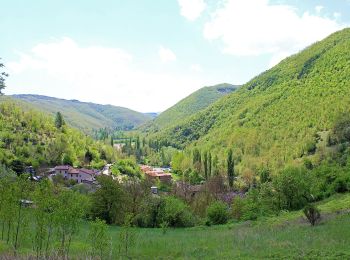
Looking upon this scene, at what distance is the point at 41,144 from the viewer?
469 feet

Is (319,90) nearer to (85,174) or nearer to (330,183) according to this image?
(85,174)

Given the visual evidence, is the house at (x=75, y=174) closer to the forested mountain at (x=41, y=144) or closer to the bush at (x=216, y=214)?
the forested mountain at (x=41, y=144)

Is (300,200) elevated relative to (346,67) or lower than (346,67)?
lower

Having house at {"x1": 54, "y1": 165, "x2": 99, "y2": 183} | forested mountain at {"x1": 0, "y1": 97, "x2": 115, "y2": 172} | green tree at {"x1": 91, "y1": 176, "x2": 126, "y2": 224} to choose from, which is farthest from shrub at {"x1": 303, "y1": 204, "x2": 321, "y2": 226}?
house at {"x1": 54, "y1": 165, "x2": 99, "y2": 183}

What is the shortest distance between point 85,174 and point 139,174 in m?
25.8

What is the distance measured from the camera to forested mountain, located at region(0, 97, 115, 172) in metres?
125

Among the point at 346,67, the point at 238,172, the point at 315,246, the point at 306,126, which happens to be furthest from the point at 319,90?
the point at 315,246

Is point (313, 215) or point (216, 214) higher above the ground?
point (313, 215)

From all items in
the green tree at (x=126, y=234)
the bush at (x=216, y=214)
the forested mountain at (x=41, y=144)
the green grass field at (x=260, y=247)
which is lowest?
the bush at (x=216, y=214)

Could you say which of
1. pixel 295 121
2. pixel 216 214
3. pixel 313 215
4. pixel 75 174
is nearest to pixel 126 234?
pixel 313 215

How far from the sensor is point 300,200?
1954 inches

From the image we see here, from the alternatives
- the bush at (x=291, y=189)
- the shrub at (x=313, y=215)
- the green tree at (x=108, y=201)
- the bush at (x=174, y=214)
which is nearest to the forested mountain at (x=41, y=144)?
the green tree at (x=108, y=201)

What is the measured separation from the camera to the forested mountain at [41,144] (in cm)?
12531

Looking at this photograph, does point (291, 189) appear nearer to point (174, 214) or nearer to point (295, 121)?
point (174, 214)
